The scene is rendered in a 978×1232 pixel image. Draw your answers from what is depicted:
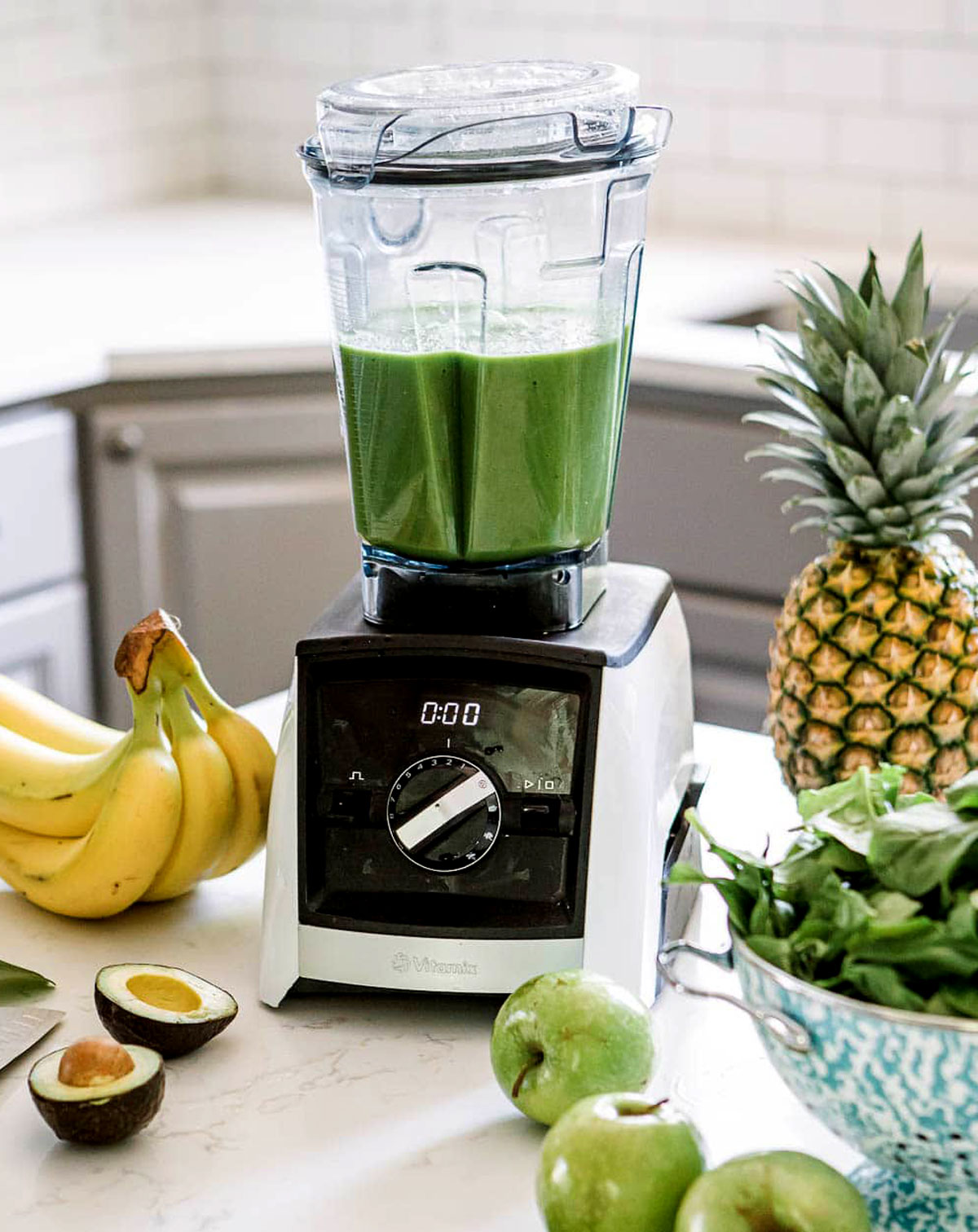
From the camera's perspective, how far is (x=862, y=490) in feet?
4.10

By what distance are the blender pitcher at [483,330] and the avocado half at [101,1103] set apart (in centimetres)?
31

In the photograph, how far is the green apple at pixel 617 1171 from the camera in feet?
2.27

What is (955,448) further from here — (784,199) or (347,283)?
(784,199)

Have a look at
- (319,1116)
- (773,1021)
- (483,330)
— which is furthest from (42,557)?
(773,1021)

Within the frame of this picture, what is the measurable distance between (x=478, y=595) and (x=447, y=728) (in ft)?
0.31

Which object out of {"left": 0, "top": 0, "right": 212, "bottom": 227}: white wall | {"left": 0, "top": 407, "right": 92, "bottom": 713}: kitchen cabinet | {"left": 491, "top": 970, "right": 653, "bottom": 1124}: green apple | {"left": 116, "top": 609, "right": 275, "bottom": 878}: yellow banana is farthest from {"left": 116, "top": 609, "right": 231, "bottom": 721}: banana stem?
{"left": 0, "top": 0, "right": 212, "bottom": 227}: white wall

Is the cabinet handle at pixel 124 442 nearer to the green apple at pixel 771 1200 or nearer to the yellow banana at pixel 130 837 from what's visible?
the yellow banana at pixel 130 837

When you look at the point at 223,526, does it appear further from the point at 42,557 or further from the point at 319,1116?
the point at 319,1116

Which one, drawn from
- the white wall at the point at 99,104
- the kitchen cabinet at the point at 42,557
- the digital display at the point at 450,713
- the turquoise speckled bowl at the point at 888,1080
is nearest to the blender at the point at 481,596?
the digital display at the point at 450,713

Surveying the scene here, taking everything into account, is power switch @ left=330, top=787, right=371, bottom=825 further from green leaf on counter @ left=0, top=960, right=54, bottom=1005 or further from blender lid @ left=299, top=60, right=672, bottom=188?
blender lid @ left=299, top=60, right=672, bottom=188

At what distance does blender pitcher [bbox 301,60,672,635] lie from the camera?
1008 mm

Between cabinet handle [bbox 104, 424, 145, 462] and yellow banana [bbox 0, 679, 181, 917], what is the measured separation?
121cm

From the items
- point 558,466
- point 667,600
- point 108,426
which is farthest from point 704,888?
point 108,426

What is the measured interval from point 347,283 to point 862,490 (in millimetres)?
419
